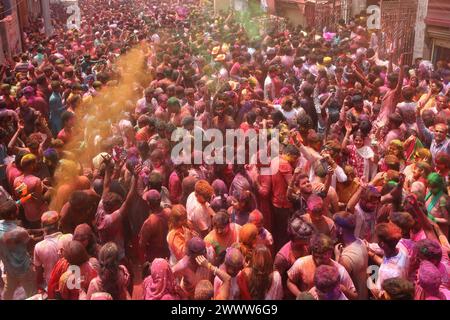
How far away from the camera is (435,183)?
4.91 meters

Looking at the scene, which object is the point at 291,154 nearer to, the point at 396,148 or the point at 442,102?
the point at 396,148

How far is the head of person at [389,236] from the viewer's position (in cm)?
404

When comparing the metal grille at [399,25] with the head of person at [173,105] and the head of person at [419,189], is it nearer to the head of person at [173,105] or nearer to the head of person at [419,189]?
the head of person at [173,105]

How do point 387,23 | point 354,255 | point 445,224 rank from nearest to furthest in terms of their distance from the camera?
point 354,255 → point 445,224 → point 387,23

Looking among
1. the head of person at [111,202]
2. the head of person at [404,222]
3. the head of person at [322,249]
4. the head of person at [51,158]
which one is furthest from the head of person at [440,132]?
the head of person at [51,158]

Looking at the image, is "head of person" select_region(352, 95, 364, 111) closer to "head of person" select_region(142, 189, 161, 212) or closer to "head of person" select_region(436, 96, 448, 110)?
"head of person" select_region(436, 96, 448, 110)

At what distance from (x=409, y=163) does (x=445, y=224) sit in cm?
126

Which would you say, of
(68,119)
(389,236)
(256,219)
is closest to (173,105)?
(68,119)

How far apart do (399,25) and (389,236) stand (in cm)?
1272

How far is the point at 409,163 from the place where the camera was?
19.5 ft

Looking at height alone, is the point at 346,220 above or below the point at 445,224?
above

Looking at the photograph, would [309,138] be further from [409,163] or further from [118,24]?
[118,24]

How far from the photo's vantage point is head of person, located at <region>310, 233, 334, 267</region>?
3963mm
